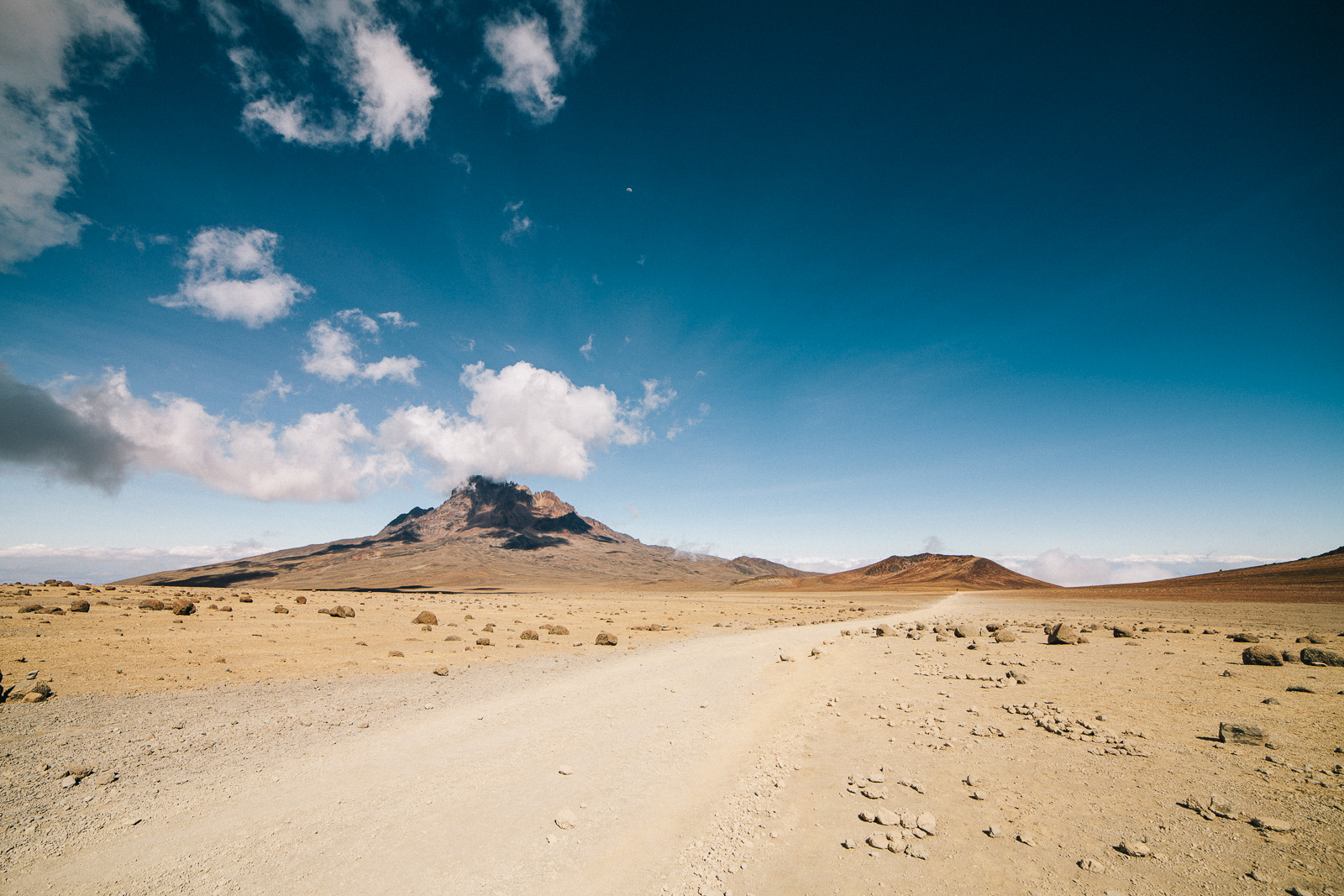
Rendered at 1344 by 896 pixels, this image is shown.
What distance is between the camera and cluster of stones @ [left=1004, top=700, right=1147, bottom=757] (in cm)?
834

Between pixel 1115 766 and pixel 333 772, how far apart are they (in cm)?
1246

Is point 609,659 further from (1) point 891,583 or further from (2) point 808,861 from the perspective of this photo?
(1) point 891,583

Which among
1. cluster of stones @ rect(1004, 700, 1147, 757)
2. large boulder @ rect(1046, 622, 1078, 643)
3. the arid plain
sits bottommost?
the arid plain

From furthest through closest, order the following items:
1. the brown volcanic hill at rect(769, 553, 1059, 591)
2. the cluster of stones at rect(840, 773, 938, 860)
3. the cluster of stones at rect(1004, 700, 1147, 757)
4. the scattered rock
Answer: the brown volcanic hill at rect(769, 553, 1059, 591) < the cluster of stones at rect(1004, 700, 1147, 757) < the scattered rock < the cluster of stones at rect(840, 773, 938, 860)

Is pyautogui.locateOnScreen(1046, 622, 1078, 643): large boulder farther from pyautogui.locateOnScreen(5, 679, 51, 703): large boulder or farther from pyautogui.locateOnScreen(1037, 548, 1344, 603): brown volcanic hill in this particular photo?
pyautogui.locateOnScreen(1037, 548, 1344, 603): brown volcanic hill

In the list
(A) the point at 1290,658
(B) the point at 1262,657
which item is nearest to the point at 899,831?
(B) the point at 1262,657

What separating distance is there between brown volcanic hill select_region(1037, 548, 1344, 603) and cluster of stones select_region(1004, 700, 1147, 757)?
55609 millimetres

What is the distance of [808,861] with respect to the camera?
18.4 ft

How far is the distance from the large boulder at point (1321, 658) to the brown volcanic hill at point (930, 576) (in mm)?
118411

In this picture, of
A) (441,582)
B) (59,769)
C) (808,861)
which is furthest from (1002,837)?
(441,582)

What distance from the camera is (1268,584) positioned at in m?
55.6

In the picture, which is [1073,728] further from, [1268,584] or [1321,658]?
[1268,584]

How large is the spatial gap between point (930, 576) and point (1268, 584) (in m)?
88.7

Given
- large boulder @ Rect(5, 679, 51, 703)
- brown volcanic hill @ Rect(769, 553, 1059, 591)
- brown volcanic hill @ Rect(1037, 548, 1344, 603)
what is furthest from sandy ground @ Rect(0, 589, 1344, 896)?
brown volcanic hill @ Rect(769, 553, 1059, 591)
